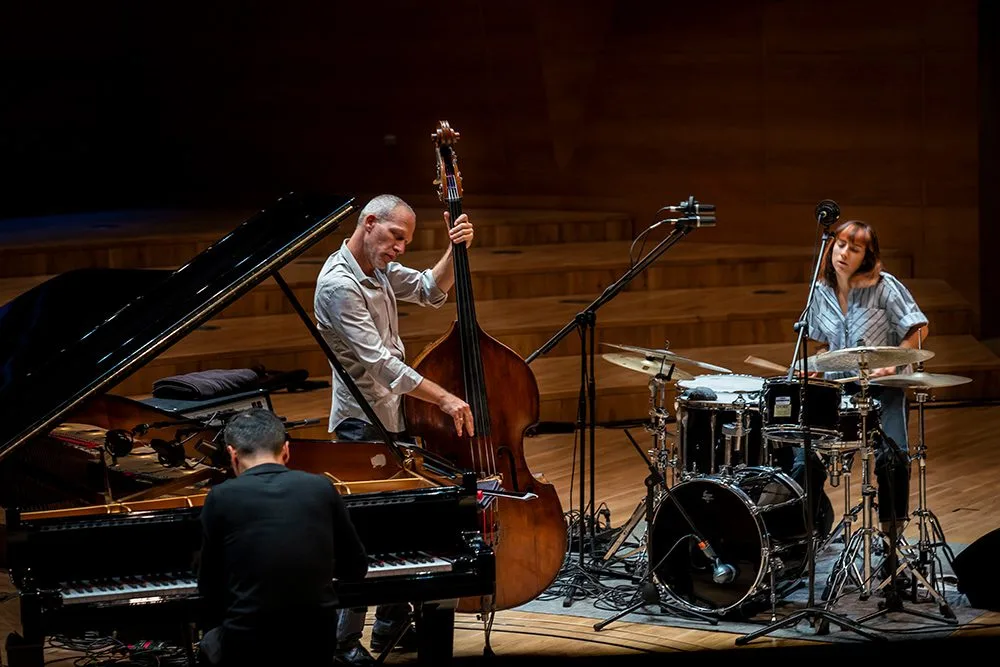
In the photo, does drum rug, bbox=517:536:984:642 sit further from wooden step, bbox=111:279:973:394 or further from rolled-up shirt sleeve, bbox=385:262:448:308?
wooden step, bbox=111:279:973:394

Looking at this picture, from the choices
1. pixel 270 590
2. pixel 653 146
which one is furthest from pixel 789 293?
pixel 270 590

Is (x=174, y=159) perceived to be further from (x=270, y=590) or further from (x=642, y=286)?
(x=270, y=590)

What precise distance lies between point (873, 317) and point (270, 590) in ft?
9.20

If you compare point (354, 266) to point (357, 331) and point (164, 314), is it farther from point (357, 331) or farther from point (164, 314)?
point (164, 314)

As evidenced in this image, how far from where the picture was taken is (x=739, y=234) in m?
9.02

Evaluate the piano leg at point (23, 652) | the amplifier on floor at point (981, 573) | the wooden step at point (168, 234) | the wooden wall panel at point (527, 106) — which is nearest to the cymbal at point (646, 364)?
the amplifier on floor at point (981, 573)

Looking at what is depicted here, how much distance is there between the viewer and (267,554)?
9.47 ft

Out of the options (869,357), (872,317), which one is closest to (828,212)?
(869,357)

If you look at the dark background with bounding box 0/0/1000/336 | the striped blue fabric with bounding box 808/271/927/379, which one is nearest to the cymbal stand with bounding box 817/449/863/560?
the striped blue fabric with bounding box 808/271/927/379

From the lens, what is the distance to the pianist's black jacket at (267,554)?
2.89 meters

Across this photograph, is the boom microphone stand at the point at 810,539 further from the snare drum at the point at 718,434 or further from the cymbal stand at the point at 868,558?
the snare drum at the point at 718,434

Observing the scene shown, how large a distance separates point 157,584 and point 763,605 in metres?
2.14

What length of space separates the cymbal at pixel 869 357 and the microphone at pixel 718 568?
64 cm

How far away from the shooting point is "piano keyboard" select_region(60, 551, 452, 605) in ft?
10.2
